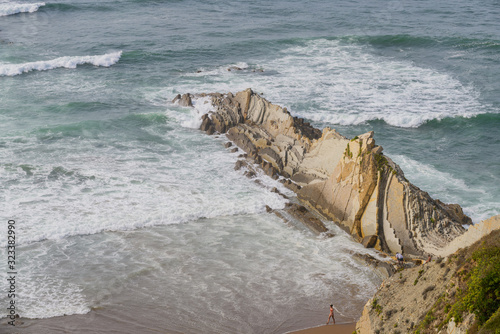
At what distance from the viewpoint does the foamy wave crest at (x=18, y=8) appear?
195 feet

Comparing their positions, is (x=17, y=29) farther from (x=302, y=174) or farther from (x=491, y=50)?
(x=491, y=50)

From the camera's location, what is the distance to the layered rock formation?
827 inches

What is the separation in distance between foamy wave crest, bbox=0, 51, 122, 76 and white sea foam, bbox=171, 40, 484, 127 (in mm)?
8332

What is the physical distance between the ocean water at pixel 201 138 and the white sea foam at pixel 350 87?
0.21 metres

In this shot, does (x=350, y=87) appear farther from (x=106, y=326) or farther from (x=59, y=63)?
(x=106, y=326)

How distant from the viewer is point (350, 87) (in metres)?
40.2

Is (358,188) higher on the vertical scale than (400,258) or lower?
higher

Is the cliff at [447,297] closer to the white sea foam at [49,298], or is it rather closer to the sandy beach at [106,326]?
the sandy beach at [106,326]

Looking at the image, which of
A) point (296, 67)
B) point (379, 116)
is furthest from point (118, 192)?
point (296, 67)

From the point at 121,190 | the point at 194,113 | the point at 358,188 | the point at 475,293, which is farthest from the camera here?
the point at 194,113

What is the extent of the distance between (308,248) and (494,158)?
47.4ft

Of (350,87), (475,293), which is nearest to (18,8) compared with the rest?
(350,87)

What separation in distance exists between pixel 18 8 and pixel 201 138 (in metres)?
39.8

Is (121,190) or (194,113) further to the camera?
(194,113)
